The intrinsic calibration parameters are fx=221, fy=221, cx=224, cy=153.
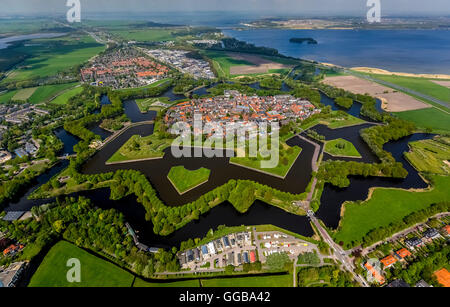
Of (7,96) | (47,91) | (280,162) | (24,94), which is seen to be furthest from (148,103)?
(7,96)

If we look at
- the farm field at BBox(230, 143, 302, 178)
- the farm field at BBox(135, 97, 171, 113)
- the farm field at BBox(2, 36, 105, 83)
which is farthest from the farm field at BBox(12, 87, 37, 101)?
the farm field at BBox(230, 143, 302, 178)

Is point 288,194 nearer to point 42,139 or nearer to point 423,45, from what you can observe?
point 42,139

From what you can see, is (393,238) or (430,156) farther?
(430,156)

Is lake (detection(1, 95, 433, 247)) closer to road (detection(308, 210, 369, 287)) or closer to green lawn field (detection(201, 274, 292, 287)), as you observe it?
road (detection(308, 210, 369, 287))

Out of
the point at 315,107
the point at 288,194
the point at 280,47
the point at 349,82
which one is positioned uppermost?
the point at 280,47

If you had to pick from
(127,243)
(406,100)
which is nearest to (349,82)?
(406,100)

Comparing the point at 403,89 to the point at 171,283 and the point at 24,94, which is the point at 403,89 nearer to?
the point at 171,283

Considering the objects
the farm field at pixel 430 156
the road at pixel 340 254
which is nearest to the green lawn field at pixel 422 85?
the farm field at pixel 430 156

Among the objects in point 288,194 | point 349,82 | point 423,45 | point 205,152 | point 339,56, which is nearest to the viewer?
point 288,194
